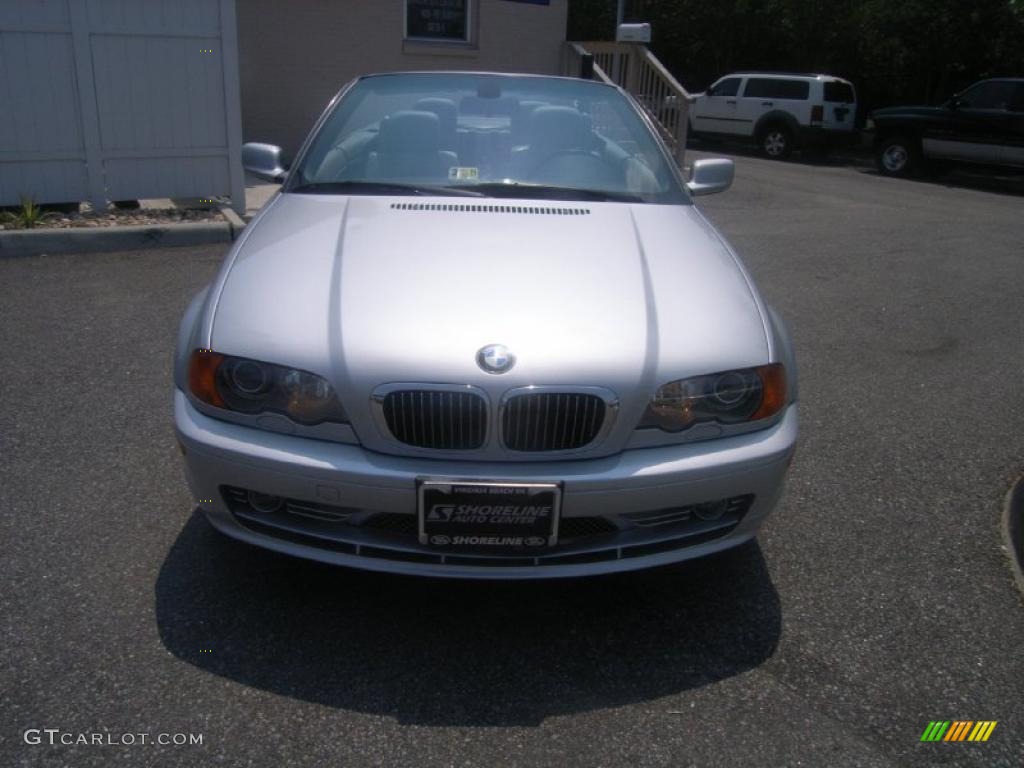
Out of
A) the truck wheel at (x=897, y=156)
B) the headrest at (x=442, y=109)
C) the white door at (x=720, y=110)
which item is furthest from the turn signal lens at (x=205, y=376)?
the white door at (x=720, y=110)

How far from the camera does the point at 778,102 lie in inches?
766

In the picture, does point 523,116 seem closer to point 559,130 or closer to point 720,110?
point 559,130

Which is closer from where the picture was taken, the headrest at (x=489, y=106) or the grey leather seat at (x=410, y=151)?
the grey leather seat at (x=410, y=151)

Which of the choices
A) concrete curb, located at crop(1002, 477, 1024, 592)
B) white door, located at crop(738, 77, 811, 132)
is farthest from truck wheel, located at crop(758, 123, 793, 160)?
concrete curb, located at crop(1002, 477, 1024, 592)

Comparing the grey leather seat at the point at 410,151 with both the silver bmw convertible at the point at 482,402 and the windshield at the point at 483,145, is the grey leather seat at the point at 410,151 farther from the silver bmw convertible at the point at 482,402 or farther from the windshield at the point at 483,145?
the silver bmw convertible at the point at 482,402

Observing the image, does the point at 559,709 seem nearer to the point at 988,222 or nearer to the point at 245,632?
the point at 245,632

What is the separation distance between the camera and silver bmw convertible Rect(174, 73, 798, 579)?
2482 mm

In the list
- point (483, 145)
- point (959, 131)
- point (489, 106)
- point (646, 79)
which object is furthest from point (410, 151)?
point (959, 131)

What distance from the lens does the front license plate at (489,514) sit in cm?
244

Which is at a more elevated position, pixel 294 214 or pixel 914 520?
pixel 294 214

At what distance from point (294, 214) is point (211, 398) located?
3.38 feet

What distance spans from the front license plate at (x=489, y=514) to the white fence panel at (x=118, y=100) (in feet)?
21.9

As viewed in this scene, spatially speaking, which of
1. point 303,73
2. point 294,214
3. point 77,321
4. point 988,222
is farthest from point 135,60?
point 988,222

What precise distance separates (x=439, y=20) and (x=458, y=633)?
11288 mm
